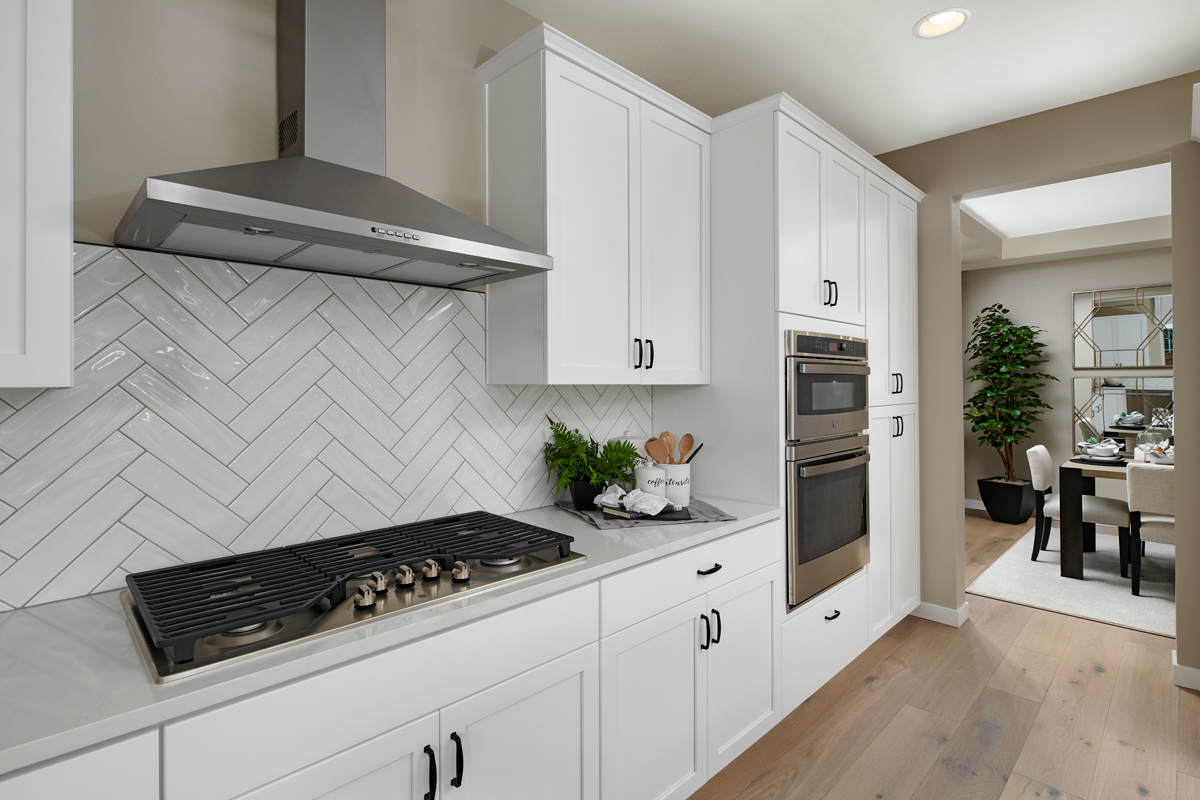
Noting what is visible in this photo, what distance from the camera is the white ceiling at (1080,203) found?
163 inches

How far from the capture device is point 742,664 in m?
2.07

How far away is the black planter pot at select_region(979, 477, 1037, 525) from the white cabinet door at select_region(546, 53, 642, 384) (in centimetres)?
526

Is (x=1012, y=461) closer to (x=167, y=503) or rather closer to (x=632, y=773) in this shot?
(x=632, y=773)

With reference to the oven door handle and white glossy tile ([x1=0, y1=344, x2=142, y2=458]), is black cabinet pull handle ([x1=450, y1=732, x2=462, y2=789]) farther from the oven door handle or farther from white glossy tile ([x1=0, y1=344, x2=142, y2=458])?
the oven door handle

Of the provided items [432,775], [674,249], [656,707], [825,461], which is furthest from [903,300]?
[432,775]

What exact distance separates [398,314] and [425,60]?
84cm

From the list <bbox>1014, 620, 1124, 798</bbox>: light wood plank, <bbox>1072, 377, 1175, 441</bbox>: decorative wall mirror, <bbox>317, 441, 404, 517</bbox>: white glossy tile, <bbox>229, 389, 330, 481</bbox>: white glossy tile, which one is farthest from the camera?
<bbox>1072, 377, 1175, 441</bbox>: decorative wall mirror

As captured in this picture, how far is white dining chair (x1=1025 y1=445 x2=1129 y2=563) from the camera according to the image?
395 cm

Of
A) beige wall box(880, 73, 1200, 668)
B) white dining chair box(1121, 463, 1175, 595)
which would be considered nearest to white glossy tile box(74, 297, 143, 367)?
beige wall box(880, 73, 1200, 668)

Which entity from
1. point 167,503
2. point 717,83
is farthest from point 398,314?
point 717,83

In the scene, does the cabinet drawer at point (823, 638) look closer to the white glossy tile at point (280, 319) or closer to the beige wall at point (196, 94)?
the white glossy tile at point (280, 319)

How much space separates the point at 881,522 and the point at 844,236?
1.40 metres

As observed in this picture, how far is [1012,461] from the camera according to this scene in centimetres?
604

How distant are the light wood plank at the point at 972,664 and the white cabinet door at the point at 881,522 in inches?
12.5
